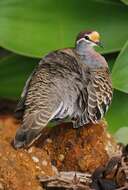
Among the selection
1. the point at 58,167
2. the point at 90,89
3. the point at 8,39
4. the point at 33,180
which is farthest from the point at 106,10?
the point at 33,180

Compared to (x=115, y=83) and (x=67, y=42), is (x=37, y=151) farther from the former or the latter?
(x=67, y=42)

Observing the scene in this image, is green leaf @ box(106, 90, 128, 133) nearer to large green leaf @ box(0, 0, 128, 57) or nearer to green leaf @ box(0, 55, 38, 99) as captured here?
large green leaf @ box(0, 0, 128, 57)

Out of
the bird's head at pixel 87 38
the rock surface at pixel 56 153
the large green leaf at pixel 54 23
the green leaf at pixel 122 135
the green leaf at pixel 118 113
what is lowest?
the rock surface at pixel 56 153

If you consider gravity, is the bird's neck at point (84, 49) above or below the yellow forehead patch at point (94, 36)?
below

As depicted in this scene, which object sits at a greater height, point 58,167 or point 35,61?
point 35,61

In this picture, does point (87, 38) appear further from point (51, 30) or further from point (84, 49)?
point (51, 30)

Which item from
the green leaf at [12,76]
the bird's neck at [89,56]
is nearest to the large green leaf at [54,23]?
the green leaf at [12,76]

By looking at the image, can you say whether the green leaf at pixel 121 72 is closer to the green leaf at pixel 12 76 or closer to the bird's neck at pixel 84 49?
the bird's neck at pixel 84 49

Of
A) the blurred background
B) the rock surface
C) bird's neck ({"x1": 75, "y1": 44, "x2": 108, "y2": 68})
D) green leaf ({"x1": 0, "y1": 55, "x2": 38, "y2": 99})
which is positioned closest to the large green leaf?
the blurred background
